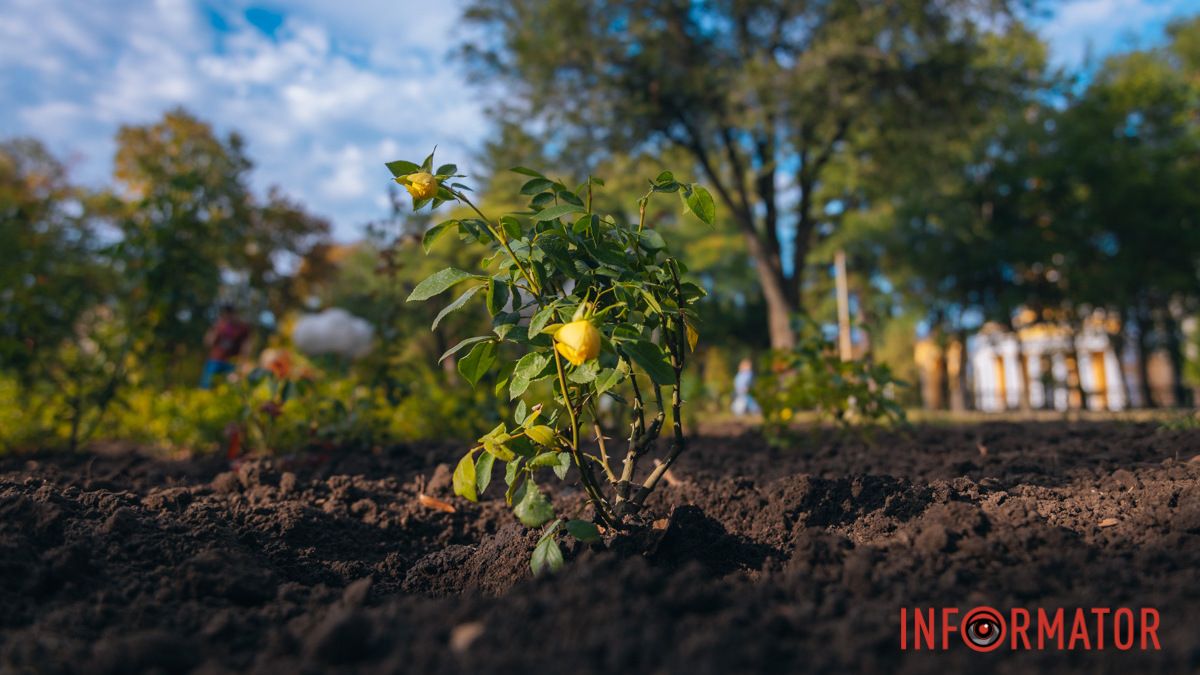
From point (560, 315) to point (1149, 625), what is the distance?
4.34 ft

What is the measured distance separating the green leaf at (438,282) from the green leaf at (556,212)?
0.22 m

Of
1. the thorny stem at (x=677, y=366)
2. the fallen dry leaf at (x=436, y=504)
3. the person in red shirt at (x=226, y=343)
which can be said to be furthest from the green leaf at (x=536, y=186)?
the person in red shirt at (x=226, y=343)

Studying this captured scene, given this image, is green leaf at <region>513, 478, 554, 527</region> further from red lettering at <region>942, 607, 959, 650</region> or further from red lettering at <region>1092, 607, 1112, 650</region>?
red lettering at <region>1092, 607, 1112, 650</region>

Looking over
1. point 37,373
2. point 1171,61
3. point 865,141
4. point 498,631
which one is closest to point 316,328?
point 37,373

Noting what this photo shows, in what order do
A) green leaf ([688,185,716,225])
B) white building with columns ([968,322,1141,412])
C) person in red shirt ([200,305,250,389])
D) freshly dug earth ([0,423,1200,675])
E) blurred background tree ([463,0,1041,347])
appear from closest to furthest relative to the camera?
freshly dug earth ([0,423,1200,675]), green leaf ([688,185,716,225]), person in red shirt ([200,305,250,389]), blurred background tree ([463,0,1041,347]), white building with columns ([968,322,1141,412])

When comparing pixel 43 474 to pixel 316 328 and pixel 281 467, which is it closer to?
pixel 281 467

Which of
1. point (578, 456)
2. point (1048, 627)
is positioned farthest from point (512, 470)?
point (1048, 627)

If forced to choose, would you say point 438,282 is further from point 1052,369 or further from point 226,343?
point 1052,369

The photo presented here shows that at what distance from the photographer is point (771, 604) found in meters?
1.62

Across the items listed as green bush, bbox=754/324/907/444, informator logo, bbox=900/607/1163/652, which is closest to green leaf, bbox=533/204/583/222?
informator logo, bbox=900/607/1163/652

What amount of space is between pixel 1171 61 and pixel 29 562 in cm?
2991

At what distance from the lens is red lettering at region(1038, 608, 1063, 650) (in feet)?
4.77

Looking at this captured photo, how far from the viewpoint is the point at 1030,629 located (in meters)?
1.49

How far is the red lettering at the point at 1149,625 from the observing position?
138cm
